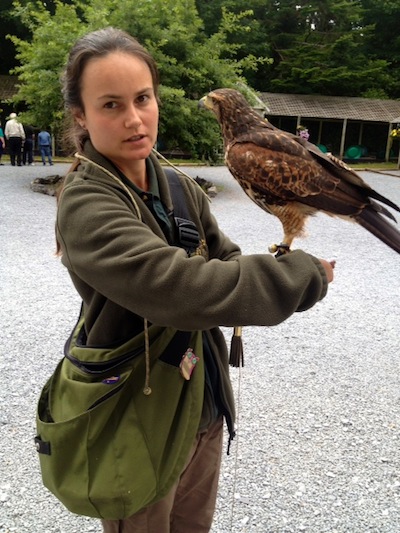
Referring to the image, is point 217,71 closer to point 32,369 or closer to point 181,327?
point 32,369

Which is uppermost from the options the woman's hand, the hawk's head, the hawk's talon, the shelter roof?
the hawk's head

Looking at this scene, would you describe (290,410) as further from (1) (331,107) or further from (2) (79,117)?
(1) (331,107)

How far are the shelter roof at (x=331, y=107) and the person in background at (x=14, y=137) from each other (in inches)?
563

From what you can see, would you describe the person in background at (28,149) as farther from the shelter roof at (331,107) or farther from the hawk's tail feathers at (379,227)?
the hawk's tail feathers at (379,227)

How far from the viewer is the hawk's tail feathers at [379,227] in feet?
4.39

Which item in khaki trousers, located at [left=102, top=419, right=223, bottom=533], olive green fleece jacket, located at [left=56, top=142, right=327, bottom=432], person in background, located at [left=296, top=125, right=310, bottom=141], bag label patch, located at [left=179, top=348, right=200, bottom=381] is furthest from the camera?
person in background, located at [left=296, top=125, right=310, bottom=141]

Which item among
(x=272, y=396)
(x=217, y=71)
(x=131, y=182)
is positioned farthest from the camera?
(x=217, y=71)

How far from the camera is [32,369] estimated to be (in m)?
3.92

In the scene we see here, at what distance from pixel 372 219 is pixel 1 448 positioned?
268cm

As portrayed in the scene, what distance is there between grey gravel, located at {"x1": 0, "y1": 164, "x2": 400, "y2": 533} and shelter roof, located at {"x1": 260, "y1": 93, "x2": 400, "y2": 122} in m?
21.9

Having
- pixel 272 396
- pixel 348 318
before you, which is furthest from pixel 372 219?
pixel 348 318

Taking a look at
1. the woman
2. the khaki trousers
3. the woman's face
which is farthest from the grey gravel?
the woman's face

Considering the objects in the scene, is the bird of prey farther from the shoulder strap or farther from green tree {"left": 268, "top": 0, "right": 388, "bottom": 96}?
green tree {"left": 268, "top": 0, "right": 388, "bottom": 96}

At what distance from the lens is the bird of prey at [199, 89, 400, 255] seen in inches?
56.0
